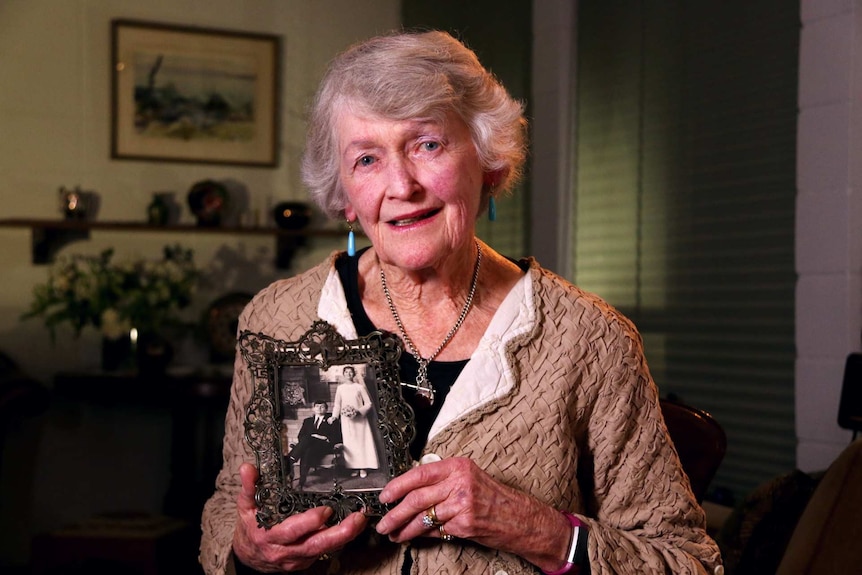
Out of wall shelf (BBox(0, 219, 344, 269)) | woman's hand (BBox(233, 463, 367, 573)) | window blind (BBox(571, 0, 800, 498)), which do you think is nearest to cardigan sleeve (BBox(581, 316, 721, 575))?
woman's hand (BBox(233, 463, 367, 573))

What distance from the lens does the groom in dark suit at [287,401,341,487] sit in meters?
1.36

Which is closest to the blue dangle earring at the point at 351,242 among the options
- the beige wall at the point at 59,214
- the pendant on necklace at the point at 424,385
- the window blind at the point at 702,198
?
the pendant on necklace at the point at 424,385

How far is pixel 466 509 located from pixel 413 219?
431 mm

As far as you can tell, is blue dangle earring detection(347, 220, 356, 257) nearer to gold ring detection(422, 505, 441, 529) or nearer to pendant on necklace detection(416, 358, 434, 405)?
pendant on necklace detection(416, 358, 434, 405)

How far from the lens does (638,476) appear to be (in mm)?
1498

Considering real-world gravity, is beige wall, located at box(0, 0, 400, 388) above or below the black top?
above

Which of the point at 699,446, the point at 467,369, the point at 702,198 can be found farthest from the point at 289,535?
the point at 702,198

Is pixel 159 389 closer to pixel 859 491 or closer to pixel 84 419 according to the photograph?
pixel 84 419

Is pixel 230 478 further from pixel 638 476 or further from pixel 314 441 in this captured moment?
pixel 638 476

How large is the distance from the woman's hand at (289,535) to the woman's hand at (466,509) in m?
0.06

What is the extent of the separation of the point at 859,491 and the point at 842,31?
1461 mm

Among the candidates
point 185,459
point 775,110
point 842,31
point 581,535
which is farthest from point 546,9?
point 581,535

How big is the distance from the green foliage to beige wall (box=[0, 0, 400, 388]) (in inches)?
8.6

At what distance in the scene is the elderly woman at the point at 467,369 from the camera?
1435 millimetres
